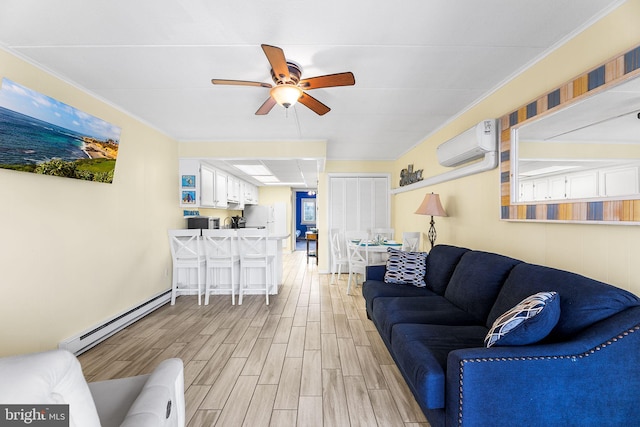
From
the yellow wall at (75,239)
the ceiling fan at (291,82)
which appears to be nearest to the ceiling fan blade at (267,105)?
the ceiling fan at (291,82)

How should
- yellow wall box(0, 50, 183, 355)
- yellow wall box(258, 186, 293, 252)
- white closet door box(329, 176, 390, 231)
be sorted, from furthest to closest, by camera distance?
yellow wall box(258, 186, 293, 252) < white closet door box(329, 176, 390, 231) < yellow wall box(0, 50, 183, 355)

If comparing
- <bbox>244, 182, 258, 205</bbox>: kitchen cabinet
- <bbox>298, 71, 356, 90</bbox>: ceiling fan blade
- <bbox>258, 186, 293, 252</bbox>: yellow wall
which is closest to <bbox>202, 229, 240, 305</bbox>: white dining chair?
<bbox>298, 71, 356, 90</bbox>: ceiling fan blade

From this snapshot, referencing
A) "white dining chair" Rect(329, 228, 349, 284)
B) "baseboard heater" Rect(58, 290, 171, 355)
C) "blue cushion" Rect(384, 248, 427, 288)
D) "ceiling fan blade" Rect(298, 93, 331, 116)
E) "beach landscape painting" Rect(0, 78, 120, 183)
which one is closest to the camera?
"beach landscape painting" Rect(0, 78, 120, 183)

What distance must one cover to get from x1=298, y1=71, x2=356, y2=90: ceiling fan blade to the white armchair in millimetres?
1965

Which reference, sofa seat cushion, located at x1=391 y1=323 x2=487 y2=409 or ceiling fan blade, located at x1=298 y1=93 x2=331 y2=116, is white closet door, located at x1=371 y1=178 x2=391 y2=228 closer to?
ceiling fan blade, located at x1=298 y1=93 x2=331 y2=116

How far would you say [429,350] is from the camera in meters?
1.60

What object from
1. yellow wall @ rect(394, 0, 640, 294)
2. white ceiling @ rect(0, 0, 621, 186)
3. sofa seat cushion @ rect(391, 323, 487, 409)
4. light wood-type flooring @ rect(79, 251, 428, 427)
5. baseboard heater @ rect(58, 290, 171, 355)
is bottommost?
light wood-type flooring @ rect(79, 251, 428, 427)

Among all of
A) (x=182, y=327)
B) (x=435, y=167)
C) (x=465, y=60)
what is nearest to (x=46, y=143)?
(x=182, y=327)

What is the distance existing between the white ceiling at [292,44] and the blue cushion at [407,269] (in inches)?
66.0

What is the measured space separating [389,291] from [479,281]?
2.84ft

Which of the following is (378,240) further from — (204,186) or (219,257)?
(204,186)

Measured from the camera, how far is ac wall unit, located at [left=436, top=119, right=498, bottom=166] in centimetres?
250

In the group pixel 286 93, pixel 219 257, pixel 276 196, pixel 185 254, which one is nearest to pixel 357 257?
pixel 219 257

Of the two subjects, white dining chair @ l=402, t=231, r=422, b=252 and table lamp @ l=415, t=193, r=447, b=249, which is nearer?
table lamp @ l=415, t=193, r=447, b=249
